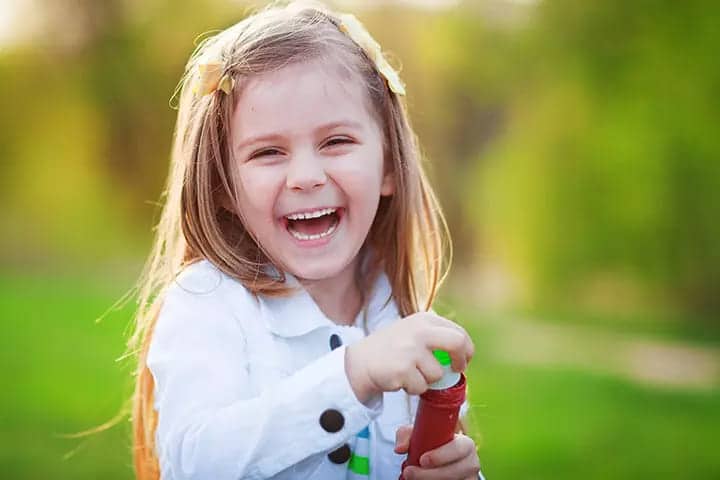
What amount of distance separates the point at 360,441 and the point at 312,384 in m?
0.27

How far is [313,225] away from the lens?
1.36 m

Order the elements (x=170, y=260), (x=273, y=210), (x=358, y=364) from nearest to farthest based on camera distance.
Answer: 1. (x=358, y=364)
2. (x=273, y=210)
3. (x=170, y=260)

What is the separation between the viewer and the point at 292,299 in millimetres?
1387

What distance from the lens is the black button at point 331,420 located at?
1128 mm

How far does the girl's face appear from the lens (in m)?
1.29

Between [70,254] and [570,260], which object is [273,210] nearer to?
[570,260]

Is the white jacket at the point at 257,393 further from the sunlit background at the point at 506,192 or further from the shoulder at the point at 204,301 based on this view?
the sunlit background at the point at 506,192

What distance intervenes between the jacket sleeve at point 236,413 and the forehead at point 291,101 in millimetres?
311

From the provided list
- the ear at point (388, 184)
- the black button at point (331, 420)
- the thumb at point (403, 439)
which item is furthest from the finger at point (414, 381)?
the ear at point (388, 184)

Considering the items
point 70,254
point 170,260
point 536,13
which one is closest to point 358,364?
point 170,260

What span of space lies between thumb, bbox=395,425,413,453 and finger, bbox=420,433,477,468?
0.08m

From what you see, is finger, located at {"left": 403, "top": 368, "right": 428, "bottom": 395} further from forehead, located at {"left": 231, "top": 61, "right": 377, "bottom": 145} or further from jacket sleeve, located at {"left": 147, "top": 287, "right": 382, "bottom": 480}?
forehead, located at {"left": 231, "top": 61, "right": 377, "bottom": 145}

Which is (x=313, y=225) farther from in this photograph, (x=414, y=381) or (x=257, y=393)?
(x=414, y=381)

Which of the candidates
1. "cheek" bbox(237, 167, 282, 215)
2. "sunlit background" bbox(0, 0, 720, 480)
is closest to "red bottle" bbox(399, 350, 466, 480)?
"cheek" bbox(237, 167, 282, 215)
